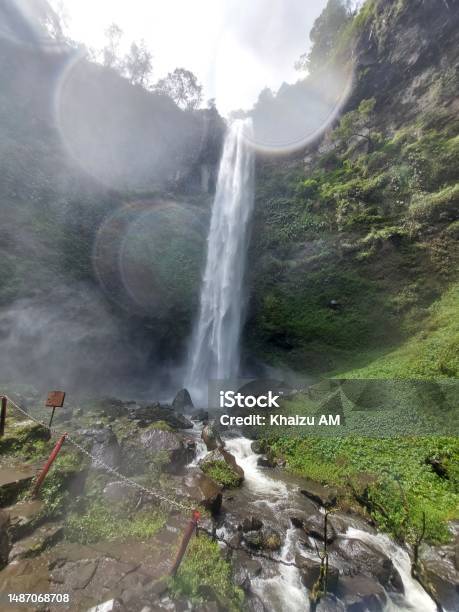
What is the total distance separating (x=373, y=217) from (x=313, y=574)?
18914 millimetres

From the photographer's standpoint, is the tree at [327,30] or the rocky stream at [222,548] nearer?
the rocky stream at [222,548]

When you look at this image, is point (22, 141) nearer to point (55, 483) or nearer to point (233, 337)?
point (233, 337)

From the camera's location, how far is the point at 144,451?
28.5 feet

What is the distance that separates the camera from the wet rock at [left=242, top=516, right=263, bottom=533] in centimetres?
604

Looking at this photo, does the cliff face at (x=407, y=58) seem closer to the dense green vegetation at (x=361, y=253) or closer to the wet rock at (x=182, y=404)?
the dense green vegetation at (x=361, y=253)

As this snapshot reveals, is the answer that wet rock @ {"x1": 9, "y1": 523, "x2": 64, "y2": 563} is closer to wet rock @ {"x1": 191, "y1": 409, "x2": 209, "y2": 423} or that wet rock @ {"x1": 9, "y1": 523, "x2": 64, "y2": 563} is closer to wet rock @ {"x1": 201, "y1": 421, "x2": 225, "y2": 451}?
wet rock @ {"x1": 201, "y1": 421, "x2": 225, "y2": 451}

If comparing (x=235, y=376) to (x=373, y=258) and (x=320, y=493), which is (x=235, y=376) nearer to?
(x=373, y=258)

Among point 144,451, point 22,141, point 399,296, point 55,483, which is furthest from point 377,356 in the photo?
point 22,141

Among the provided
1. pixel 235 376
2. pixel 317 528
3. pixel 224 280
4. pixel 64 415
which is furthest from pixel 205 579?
pixel 224 280

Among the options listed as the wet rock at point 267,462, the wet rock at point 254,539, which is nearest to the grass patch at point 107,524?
the wet rock at point 254,539

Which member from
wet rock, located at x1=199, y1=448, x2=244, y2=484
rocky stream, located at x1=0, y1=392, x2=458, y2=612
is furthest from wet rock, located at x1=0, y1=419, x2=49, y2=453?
wet rock, located at x1=199, y1=448, x2=244, y2=484

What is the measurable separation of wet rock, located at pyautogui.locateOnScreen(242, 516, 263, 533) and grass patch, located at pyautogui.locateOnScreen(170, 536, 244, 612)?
3.09ft

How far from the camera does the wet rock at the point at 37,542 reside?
441 cm

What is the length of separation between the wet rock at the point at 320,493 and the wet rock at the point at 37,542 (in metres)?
5.80
